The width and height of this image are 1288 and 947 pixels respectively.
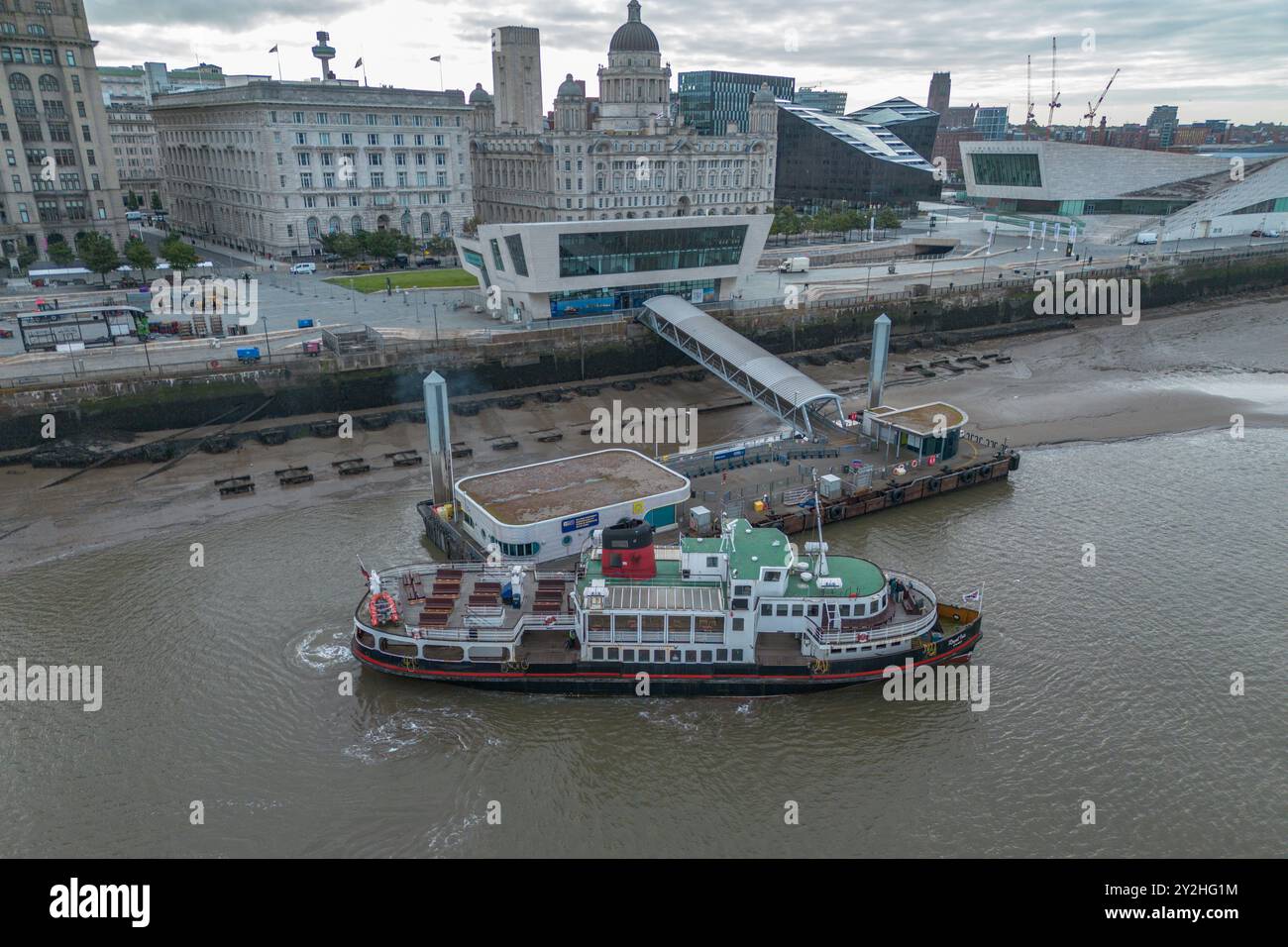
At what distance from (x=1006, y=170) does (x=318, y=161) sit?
3726 inches

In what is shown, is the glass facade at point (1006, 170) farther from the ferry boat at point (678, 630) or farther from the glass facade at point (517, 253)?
the ferry boat at point (678, 630)

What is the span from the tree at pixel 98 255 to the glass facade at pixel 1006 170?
112855mm

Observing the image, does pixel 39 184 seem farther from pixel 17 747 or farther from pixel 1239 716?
pixel 1239 716

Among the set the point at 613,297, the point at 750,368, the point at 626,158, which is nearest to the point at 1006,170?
the point at 626,158

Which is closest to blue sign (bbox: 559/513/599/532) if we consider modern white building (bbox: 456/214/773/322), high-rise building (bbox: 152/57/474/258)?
modern white building (bbox: 456/214/773/322)

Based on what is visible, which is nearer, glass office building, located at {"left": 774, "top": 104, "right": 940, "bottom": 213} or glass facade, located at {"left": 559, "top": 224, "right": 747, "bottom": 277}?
glass facade, located at {"left": 559, "top": 224, "right": 747, "bottom": 277}

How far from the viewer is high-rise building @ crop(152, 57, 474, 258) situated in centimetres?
9031

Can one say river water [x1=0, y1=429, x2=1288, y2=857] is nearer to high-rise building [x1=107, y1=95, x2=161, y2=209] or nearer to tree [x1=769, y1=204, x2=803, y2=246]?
tree [x1=769, y1=204, x2=803, y2=246]

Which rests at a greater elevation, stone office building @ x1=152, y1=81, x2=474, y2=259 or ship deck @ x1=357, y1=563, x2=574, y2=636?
stone office building @ x1=152, y1=81, x2=474, y2=259

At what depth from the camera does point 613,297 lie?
63.8m

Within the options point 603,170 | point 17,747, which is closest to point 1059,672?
point 17,747

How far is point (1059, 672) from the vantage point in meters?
29.0

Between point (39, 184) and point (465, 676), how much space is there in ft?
285

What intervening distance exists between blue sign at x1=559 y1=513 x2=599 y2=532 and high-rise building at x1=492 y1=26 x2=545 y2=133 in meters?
123
